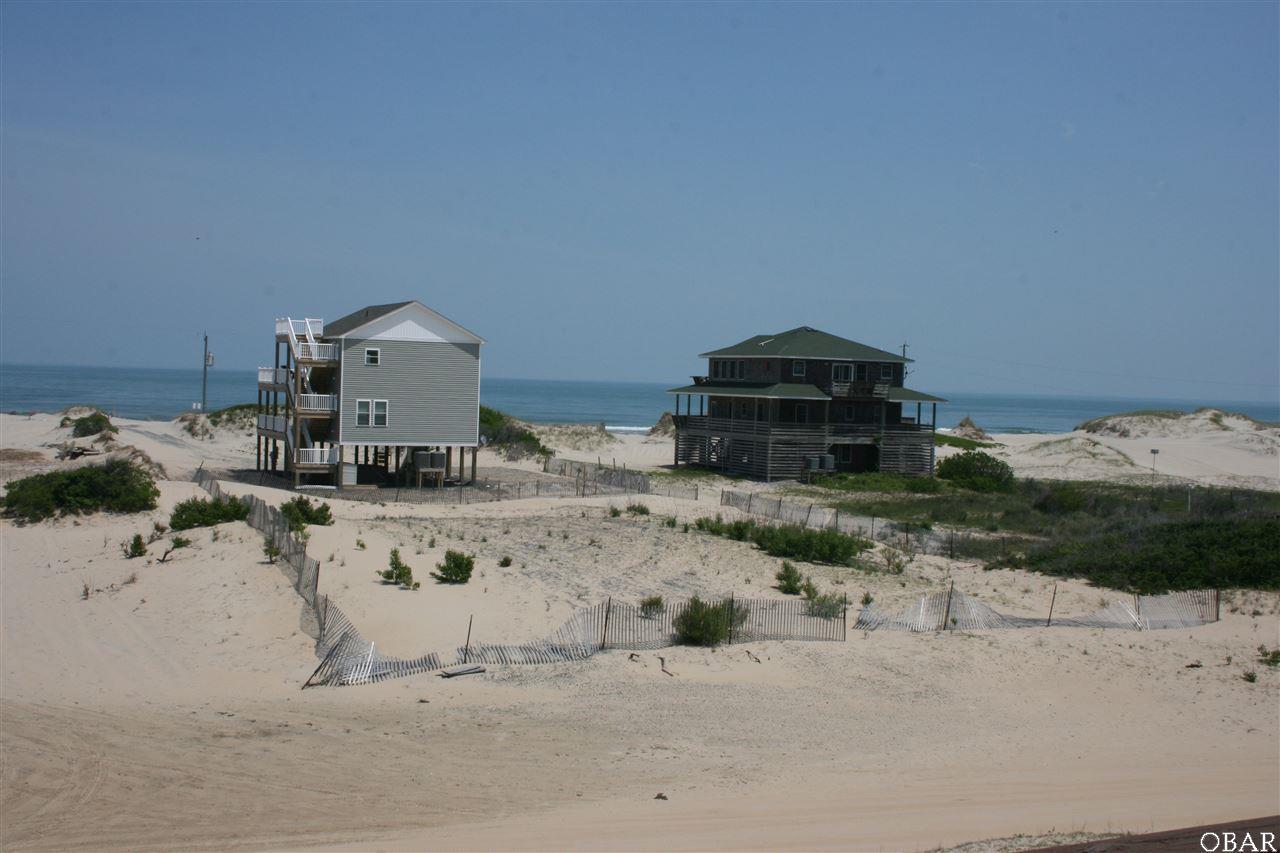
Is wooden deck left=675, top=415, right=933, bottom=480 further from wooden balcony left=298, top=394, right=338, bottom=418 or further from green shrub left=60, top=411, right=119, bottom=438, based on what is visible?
green shrub left=60, top=411, right=119, bottom=438

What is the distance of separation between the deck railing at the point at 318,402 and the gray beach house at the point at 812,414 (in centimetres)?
1855

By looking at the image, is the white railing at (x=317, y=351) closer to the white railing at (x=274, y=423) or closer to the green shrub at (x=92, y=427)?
the white railing at (x=274, y=423)

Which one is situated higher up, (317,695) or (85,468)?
(85,468)

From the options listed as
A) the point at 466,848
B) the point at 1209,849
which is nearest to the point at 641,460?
the point at 466,848

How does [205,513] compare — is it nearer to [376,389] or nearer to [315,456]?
[315,456]

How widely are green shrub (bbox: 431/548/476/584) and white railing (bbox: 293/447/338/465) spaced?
16.8 meters

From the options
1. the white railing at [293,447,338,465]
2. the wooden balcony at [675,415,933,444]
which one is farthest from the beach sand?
the wooden balcony at [675,415,933,444]

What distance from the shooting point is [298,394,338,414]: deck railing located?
40.1m

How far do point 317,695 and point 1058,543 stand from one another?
21.6 metres

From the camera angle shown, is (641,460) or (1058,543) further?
(641,460)

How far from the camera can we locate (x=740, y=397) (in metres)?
52.4

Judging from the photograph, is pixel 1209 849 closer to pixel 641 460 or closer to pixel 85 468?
pixel 85 468

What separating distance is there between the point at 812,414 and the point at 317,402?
74.8 feet

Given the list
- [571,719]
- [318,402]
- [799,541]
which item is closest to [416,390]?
[318,402]
